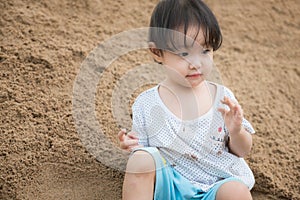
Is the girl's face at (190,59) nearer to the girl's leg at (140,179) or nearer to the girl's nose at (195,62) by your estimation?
the girl's nose at (195,62)

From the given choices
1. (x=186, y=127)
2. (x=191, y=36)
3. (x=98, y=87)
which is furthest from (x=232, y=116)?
(x=98, y=87)

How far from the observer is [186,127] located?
1574 millimetres

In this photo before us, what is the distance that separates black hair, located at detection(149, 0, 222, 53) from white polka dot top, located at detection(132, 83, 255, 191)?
0.21m

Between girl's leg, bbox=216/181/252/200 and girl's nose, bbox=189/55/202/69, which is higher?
girl's nose, bbox=189/55/202/69

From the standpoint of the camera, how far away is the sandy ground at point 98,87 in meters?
1.71

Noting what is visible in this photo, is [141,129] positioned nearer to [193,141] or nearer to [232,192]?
[193,141]

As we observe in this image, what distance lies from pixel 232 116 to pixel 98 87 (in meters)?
0.69

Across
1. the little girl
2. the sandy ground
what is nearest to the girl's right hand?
the little girl

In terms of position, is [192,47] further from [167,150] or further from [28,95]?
[28,95]

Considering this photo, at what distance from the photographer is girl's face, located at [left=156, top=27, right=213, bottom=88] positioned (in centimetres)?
151

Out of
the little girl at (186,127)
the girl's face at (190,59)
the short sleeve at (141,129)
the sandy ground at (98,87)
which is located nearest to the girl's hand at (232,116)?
the little girl at (186,127)

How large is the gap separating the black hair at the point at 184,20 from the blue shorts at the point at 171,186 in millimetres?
364

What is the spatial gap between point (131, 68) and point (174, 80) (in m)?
0.57

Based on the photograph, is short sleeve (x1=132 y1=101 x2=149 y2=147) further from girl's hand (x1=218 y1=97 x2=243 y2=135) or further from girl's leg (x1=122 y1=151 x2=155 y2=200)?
girl's hand (x1=218 y1=97 x2=243 y2=135)
